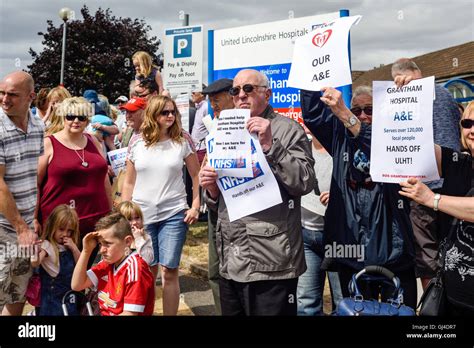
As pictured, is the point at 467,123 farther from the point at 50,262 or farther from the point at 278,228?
the point at 50,262

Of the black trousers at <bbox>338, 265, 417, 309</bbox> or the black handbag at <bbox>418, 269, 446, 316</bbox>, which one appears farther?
the black trousers at <bbox>338, 265, 417, 309</bbox>

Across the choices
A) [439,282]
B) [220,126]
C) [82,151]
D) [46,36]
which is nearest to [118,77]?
[46,36]

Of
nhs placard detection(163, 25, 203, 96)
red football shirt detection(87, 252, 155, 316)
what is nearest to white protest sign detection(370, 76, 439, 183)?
red football shirt detection(87, 252, 155, 316)

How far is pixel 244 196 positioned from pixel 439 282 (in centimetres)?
111

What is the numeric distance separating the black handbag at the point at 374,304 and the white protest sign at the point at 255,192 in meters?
0.66

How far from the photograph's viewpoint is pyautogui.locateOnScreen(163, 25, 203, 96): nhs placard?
5.89 m

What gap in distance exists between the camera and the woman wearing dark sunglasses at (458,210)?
2.63 m

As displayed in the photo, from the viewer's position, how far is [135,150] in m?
4.27

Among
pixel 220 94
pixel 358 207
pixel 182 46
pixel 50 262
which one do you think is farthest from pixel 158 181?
pixel 182 46

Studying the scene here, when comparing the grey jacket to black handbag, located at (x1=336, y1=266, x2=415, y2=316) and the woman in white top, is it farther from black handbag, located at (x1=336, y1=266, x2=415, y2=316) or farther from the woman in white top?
the woman in white top

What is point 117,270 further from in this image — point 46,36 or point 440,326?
point 46,36

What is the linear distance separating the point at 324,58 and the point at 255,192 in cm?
88

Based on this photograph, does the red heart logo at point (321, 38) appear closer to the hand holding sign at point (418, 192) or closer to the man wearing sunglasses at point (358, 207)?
the man wearing sunglasses at point (358, 207)

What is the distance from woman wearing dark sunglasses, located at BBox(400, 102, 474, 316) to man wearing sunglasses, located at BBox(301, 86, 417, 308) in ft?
1.05
